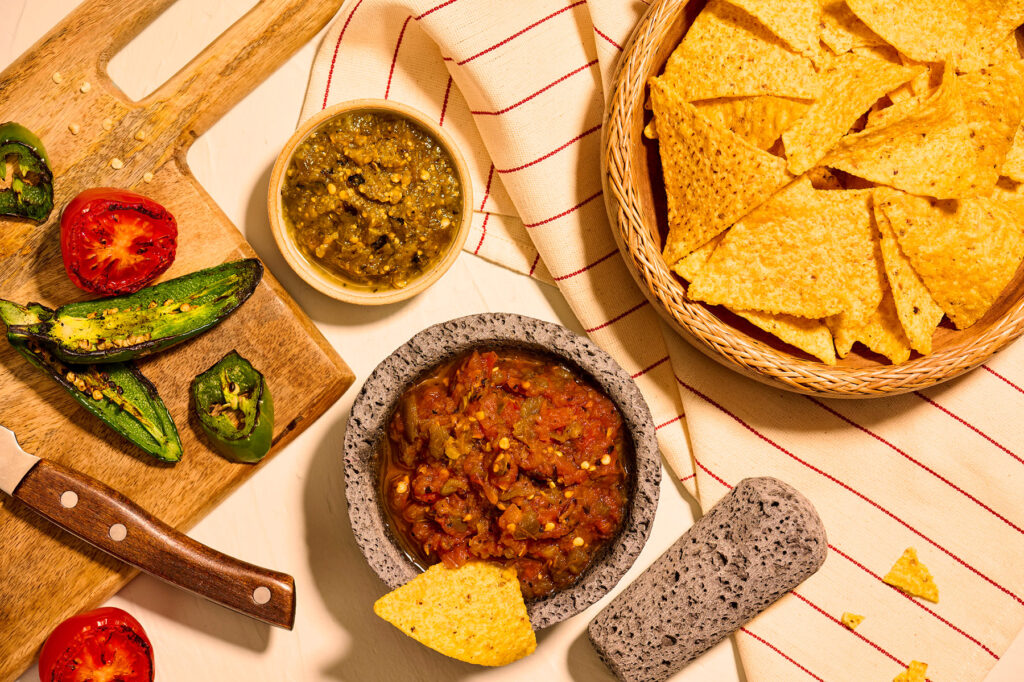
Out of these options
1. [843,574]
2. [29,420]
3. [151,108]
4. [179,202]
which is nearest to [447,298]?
[179,202]

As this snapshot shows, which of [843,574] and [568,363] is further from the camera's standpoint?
[843,574]

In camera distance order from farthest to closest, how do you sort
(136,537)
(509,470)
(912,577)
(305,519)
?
(305,519) < (912,577) < (136,537) < (509,470)

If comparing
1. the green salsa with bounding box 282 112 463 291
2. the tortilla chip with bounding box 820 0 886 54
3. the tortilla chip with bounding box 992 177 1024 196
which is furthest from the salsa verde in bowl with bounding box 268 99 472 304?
→ the tortilla chip with bounding box 992 177 1024 196

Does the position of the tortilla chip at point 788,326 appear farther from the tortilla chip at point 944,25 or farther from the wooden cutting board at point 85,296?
the wooden cutting board at point 85,296

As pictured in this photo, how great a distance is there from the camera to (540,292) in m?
2.10

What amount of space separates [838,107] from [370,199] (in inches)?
43.6

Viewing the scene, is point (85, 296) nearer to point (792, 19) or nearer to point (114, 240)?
point (114, 240)

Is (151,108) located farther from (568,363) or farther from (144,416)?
(568,363)

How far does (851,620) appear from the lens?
1983mm

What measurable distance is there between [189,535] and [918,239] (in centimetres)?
201

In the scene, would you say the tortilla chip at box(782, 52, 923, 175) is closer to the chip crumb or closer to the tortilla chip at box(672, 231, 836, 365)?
the tortilla chip at box(672, 231, 836, 365)

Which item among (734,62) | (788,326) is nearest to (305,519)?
(788,326)

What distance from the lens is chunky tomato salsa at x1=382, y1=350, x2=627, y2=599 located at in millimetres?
1646

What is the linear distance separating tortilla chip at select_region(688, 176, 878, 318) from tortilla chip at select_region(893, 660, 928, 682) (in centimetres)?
100
